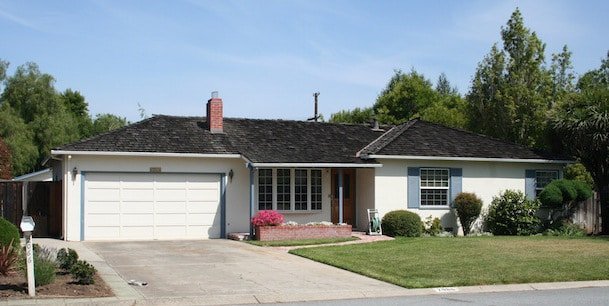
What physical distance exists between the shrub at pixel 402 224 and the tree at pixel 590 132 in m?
6.56

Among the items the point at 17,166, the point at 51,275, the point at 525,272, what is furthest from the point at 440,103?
the point at 51,275

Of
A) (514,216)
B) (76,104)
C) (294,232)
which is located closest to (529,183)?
(514,216)

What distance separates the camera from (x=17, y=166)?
49531 millimetres

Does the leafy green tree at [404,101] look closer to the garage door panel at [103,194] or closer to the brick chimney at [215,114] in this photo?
the brick chimney at [215,114]

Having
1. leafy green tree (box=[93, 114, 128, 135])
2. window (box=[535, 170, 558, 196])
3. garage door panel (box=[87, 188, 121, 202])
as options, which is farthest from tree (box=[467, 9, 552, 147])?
leafy green tree (box=[93, 114, 128, 135])

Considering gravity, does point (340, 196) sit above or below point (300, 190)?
below

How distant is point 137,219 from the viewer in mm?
23141

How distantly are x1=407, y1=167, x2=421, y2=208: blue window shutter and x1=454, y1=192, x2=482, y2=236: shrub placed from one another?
1446mm

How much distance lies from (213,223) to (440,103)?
40722 millimetres

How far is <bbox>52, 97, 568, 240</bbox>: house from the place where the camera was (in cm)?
2277

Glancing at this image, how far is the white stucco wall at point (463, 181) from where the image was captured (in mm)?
24953

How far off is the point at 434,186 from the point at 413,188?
957mm

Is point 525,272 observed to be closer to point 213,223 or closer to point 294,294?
point 294,294

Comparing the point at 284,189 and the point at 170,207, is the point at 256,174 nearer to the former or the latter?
the point at 284,189
